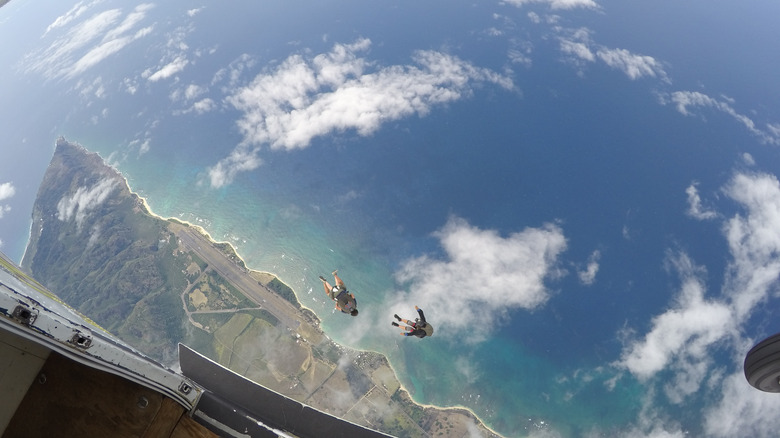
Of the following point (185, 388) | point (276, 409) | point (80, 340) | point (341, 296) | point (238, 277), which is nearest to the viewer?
point (80, 340)

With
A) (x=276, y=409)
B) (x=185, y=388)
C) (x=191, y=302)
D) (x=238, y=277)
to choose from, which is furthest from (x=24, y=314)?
(x=191, y=302)

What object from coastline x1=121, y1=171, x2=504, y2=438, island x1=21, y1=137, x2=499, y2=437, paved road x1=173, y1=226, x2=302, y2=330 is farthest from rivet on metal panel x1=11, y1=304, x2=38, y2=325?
paved road x1=173, y1=226, x2=302, y2=330

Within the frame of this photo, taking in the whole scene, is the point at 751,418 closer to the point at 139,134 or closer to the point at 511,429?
the point at 511,429

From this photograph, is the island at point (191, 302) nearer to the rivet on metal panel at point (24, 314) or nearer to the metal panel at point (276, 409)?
the metal panel at point (276, 409)

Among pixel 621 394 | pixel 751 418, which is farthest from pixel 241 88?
pixel 751 418

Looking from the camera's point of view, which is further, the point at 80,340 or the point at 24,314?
the point at 80,340

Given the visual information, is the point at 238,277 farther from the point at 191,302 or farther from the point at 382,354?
the point at 382,354
